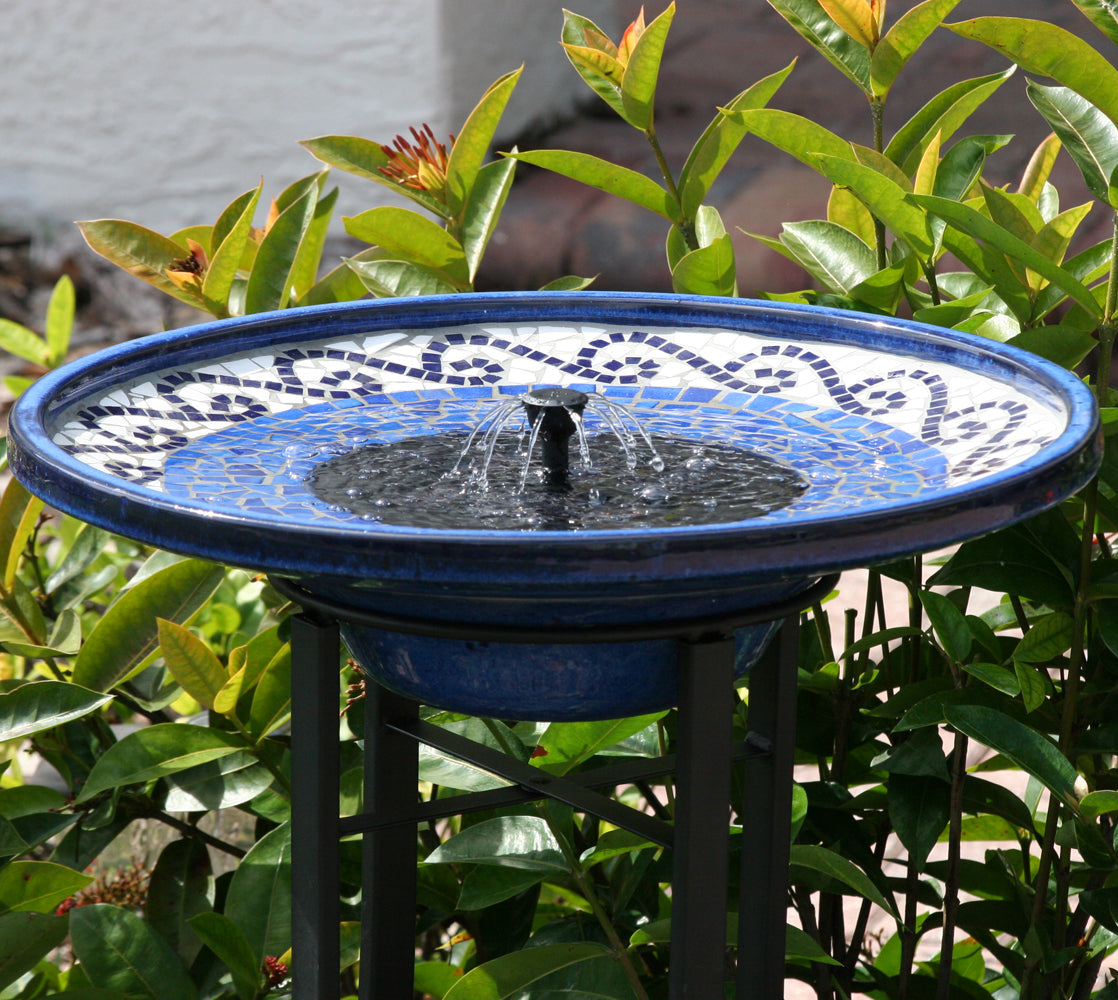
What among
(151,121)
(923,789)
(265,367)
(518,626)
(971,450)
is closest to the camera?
(518,626)

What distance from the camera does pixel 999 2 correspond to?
4832 millimetres

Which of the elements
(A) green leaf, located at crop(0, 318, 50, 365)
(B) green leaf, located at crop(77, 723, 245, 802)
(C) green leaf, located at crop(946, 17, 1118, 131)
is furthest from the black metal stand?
(A) green leaf, located at crop(0, 318, 50, 365)

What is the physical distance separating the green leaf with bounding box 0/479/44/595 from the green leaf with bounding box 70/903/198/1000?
39 cm

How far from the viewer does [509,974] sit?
4.36ft

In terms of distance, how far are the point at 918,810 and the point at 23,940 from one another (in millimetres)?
910

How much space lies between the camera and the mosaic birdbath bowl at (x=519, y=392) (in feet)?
2.68

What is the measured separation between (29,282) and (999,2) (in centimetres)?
403

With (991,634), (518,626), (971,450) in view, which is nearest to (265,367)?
(518,626)

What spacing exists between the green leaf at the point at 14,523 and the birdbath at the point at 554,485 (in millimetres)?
395

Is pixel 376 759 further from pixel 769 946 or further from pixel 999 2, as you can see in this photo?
pixel 999 2

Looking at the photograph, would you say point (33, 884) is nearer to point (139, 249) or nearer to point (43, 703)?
point (43, 703)

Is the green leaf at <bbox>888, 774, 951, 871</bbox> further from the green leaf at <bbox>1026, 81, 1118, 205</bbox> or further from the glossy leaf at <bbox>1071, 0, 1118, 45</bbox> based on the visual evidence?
the glossy leaf at <bbox>1071, 0, 1118, 45</bbox>

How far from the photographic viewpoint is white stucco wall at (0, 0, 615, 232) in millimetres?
5461

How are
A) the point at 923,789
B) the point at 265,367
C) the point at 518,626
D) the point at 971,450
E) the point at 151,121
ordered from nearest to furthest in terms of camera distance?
1. the point at 518,626
2. the point at 971,450
3. the point at 265,367
4. the point at 923,789
5. the point at 151,121
